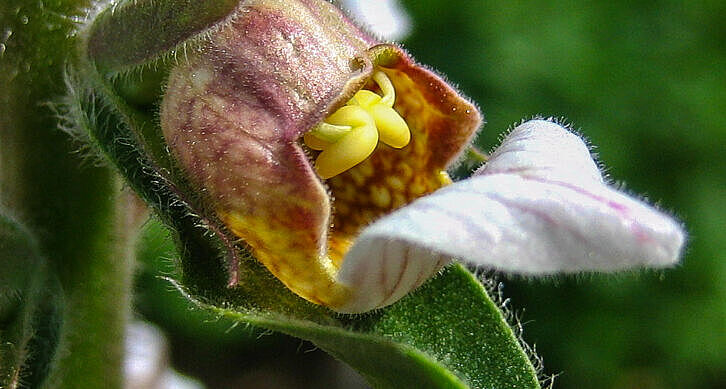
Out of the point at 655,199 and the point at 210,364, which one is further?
the point at 210,364

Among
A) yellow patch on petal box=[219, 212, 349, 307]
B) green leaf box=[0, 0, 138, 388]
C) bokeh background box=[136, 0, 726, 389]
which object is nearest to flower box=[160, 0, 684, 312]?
yellow patch on petal box=[219, 212, 349, 307]

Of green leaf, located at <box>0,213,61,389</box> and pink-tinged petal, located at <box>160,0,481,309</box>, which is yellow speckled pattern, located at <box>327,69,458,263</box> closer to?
pink-tinged petal, located at <box>160,0,481,309</box>

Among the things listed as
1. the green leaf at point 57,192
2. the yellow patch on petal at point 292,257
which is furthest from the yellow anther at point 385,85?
the green leaf at point 57,192

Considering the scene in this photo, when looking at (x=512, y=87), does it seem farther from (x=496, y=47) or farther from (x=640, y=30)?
(x=640, y=30)

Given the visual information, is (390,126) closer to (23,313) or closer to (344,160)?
(344,160)

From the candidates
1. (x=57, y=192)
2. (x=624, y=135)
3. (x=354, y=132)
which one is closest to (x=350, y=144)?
(x=354, y=132)

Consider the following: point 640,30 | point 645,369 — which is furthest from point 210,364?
point 640,30

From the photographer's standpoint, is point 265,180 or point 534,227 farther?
point 265,180

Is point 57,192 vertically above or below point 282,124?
below

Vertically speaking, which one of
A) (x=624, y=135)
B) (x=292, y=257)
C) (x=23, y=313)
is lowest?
(x=624, y=135)
